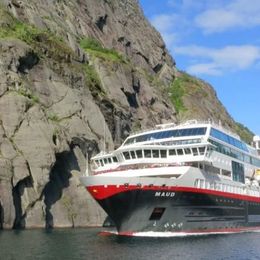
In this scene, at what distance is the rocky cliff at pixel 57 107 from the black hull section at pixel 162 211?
19985 mm

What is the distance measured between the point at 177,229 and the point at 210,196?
22.2 ft

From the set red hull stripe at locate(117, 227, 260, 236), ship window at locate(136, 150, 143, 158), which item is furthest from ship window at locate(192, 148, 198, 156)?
red hull stripe at locate(117, 227, 260, 236)

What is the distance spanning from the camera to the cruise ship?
182 feet

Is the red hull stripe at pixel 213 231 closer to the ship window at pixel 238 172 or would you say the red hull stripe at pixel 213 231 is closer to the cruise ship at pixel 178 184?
the cruise ship at pixel 178 184

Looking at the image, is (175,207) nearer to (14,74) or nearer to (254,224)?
(254,224)

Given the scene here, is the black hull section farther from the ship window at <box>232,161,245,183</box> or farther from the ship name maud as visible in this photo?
the ship window at <box>232,161,245,183</box>

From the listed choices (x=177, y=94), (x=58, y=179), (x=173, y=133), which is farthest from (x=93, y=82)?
(x=177, y=94)

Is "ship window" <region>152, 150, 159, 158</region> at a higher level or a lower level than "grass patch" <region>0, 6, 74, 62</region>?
lower

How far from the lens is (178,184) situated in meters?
57.2

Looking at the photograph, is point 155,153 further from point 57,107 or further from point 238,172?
point 57,107

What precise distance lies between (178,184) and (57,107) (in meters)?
34.5

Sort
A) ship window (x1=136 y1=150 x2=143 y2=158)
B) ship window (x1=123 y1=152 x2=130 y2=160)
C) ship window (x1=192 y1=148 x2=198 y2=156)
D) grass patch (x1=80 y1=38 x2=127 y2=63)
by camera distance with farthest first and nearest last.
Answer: grass patch (x1=80 y1=38 x2=127 y2=63)
ship window (x1=123 y1=152 x2=130 y2=160)
ship window (x1=192 y1=148 x2=198 y2=156)
ship window (x1=136 y1=150 x2=143 y2=158)

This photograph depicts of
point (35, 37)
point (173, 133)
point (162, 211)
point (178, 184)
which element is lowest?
point (162, 211)

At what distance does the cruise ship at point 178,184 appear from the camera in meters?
55.6
